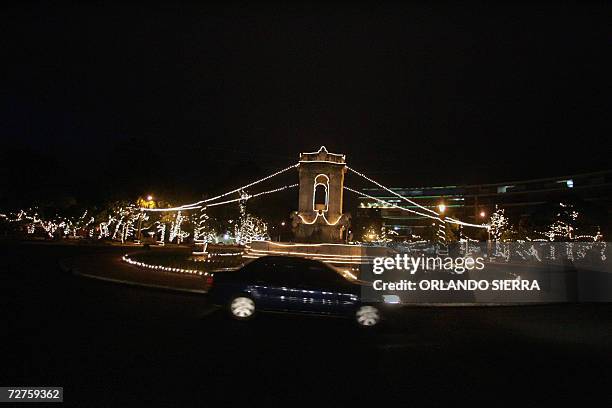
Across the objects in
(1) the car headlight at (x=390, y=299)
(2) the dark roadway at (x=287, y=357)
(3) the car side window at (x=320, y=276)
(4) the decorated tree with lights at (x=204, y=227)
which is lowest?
(2) the dark roadway at (x=287, y=357)

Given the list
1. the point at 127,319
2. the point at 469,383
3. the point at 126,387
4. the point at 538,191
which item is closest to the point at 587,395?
the point at 469,383

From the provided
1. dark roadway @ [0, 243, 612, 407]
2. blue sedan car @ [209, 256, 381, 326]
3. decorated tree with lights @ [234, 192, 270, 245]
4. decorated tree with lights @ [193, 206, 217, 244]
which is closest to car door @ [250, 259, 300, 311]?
blue sedan car @ [209, 256, 381, 326]

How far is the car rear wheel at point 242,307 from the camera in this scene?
998 cm

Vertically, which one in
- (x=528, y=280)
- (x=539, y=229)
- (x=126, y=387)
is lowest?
(x=126, y=387)

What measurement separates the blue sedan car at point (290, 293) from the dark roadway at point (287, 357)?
0.38 metres

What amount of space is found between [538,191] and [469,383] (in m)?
99.1

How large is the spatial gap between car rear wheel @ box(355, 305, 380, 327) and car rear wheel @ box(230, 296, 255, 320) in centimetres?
235

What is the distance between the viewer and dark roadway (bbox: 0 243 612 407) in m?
5.79

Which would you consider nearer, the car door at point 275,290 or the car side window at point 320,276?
the car door at point 275,290

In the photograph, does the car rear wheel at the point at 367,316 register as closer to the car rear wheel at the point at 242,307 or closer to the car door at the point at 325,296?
the car door at the point at 325,296

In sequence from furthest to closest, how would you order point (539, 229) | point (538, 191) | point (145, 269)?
point (538, 191)
point (539, 229)
point (145, 269)

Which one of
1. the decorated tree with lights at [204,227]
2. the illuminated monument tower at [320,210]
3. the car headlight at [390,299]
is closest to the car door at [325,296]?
the car headlight at [390,299]

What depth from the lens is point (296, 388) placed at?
5.94 metres

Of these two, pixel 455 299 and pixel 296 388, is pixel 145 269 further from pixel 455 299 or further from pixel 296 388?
pixel 296 388
